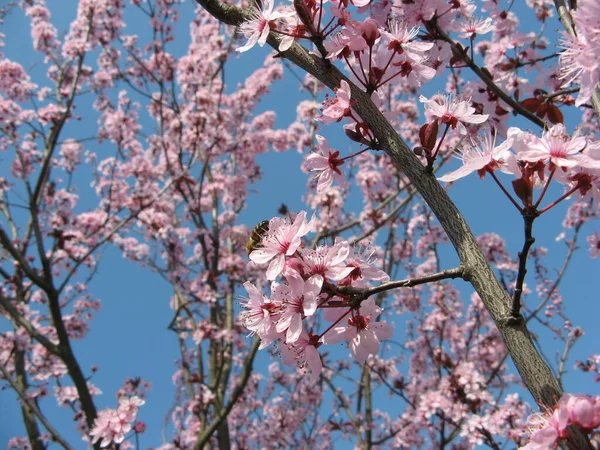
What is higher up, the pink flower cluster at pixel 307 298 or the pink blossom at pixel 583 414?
the pink flower cluster at pixel 307 298

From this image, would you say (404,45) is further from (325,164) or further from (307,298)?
(307,298)

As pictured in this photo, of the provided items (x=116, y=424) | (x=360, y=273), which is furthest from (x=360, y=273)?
(x=116, y=424)

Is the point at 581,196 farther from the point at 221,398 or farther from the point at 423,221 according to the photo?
the point at 423,221

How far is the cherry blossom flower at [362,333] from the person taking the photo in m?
1.44

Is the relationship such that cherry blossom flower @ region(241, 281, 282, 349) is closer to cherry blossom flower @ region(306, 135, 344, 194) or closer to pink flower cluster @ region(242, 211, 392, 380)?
pink flower cluster @ region(242, 211, 392, 380)

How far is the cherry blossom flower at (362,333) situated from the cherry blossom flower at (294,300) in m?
0.18

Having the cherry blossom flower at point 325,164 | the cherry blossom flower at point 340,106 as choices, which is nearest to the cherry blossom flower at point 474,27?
the cherry blossom flower at point 325,164

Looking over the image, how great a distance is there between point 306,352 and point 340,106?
74 cm

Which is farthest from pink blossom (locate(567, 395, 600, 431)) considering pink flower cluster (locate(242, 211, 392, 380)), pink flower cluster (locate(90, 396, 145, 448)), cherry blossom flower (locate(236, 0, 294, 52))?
pink flower cluster (locate(90, 396, 145, 448))

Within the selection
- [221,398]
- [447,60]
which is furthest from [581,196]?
[221,398]

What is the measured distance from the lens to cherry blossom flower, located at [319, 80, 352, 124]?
4.46 ft

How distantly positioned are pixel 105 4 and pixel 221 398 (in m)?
6.49

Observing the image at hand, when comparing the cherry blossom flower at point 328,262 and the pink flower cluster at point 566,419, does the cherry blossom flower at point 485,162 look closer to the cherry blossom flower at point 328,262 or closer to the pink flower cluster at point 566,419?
the cherry blossom flower at point 328,262

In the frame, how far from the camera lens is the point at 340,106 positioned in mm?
1396
